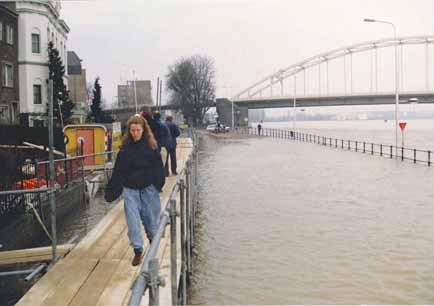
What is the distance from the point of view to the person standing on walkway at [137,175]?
5.71 meters

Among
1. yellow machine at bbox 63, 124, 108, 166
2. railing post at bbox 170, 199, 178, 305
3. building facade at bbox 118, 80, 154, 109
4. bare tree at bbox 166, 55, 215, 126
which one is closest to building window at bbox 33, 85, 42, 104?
yellow machine at bbox 63, 124, 108, 166

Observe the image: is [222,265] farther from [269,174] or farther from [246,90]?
[246,90]

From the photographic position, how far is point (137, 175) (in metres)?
5.75

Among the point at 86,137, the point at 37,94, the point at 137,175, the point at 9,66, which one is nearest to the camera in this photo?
the point at 137,175

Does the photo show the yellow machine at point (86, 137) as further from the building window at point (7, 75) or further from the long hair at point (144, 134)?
the long hair at point (144, 134)

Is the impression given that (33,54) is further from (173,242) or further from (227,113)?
(227,113)

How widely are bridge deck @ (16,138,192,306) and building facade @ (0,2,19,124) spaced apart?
25.0m

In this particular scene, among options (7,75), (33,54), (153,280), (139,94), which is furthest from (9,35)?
(139,94)

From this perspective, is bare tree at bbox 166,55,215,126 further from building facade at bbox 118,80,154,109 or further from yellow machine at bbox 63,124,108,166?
yellow machine at bbox 63,124,108,166

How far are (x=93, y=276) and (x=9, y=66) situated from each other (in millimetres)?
29623

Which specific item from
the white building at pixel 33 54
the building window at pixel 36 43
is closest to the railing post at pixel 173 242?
the white building at pixel 33 54

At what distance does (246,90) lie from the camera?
11569cm

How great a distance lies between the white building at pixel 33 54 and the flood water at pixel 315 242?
19992 mm

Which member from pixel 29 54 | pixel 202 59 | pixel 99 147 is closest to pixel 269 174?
pixel 99 147
